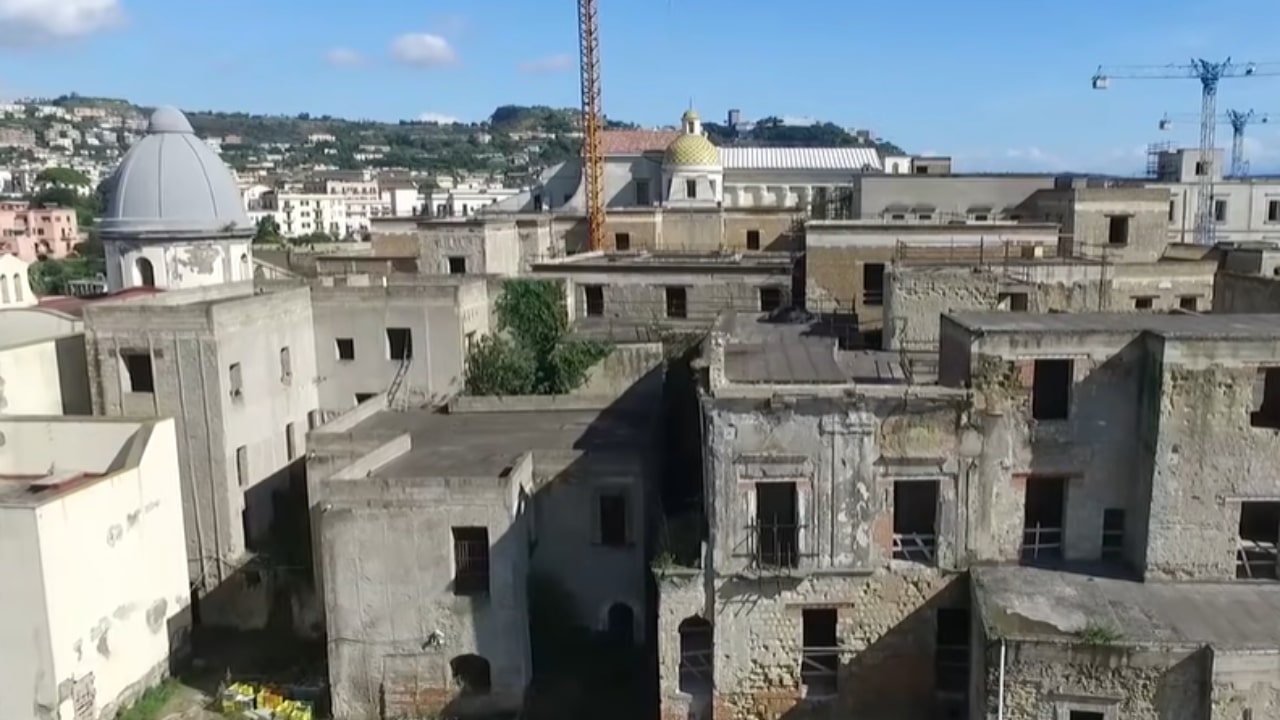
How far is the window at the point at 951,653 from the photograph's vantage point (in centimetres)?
2081

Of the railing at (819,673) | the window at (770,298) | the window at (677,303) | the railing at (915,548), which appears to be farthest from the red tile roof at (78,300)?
the railing at (915,548)

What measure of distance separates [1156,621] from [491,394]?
2338cm

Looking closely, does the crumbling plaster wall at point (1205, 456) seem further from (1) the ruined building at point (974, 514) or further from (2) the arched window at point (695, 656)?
(2) the arched window at point (695, 656)

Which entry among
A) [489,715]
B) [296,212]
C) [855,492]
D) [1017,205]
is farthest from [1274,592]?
[296,212]

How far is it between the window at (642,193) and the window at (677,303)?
34.5 meters

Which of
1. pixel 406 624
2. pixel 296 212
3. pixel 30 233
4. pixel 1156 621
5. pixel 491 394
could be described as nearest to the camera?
pixel 1156 621

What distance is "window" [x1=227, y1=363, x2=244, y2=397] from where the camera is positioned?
29766 millimetres

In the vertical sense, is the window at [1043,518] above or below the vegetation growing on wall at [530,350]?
below

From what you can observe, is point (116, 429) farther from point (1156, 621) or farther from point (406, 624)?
point (1156, 621)

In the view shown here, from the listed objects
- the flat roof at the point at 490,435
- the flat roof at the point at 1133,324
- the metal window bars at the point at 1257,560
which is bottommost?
the metal window bars at the point at 1257,560

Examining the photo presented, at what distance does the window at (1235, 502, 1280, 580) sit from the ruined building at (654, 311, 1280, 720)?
0.04 metres

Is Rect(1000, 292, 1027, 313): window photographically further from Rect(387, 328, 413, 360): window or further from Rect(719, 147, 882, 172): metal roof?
Rect(719, 147, 882, 172): metal roof

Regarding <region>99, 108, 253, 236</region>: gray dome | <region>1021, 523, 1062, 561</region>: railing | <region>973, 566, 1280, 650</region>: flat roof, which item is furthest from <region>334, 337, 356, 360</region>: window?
<region>1021, 523, 1062, 561</region>: railing

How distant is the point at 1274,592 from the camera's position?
62.4ft
